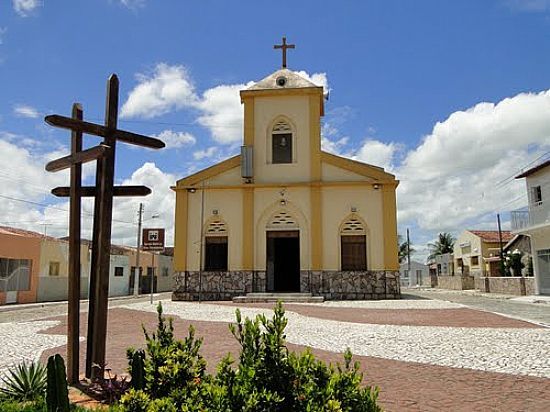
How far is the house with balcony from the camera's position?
84.0 ft

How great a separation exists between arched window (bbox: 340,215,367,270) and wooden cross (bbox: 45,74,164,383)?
58.2ft

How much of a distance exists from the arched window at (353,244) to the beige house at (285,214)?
1.8 inches

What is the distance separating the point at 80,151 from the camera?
18.7 feet

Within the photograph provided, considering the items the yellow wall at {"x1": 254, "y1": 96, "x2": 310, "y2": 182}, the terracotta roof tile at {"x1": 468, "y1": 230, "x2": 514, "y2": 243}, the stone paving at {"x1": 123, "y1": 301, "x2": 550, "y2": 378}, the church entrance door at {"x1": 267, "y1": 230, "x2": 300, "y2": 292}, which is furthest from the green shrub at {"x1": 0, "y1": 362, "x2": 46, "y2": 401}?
the terracotta roof tile at {"x1": 468, "y1": 230, "x2": 514, "y2": 243}

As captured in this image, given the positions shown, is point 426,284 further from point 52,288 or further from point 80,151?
point 80,151

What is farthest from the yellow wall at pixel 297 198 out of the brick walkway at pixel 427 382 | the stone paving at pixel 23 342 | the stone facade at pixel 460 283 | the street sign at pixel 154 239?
the stone facade at pixel 460 283

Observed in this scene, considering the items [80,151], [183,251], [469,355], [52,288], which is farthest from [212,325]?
[52,288]

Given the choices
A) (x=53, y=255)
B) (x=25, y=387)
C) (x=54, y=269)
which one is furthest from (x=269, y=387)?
(x=54, y=269)

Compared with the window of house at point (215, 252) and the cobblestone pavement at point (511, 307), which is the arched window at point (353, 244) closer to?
the cobblestone pavement at point (511, 307)

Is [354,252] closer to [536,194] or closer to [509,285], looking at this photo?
[536,194]

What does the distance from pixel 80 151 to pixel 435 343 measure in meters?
7.24

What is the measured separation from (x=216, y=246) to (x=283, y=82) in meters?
8.86

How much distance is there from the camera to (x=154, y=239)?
70.1ft

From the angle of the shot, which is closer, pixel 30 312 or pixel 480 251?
pixel 30 312
